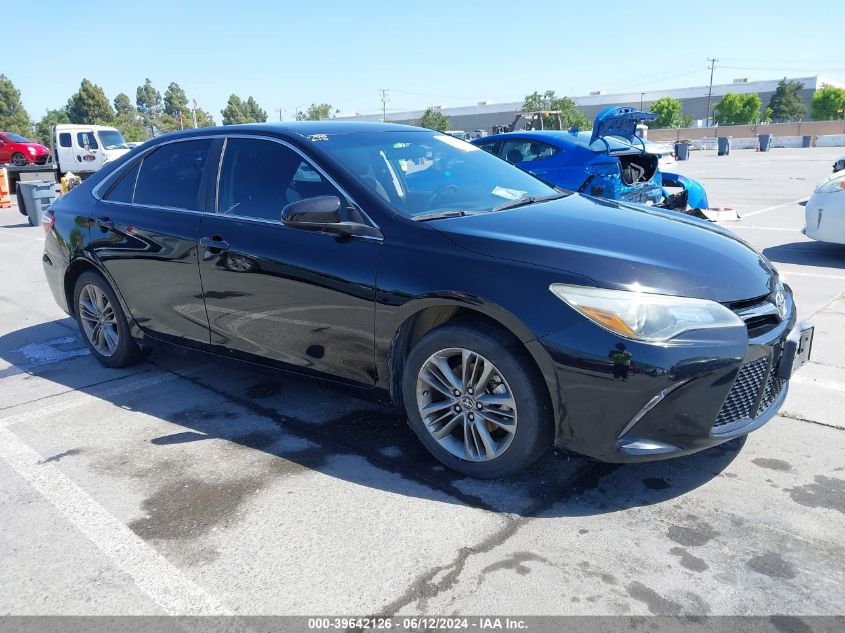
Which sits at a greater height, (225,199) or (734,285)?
(225,199)

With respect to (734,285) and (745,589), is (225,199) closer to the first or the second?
(734,285)

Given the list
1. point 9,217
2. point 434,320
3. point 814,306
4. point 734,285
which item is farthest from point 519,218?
point 9,217

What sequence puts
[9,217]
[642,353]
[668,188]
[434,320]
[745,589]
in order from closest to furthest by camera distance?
1. [745,589]
2. [642,353]
3. [434,320]
4. [668,188]
5. [9,217]

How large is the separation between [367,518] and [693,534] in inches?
52.5

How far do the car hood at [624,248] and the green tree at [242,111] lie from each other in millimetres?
118513

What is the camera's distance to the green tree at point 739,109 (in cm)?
8781

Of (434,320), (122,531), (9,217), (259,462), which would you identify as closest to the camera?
(122,531)

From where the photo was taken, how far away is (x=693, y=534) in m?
2.65

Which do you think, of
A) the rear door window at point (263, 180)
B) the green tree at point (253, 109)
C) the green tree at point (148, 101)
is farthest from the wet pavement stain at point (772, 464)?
the green tree at point (148, 101)

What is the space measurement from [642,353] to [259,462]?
197cm

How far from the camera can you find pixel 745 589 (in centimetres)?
231

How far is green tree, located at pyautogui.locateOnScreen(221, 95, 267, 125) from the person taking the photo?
12188cm

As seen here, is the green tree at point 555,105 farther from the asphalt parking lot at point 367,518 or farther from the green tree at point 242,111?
the asphalt parking lot at point 367,518

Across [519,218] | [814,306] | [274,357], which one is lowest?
[814,306]
